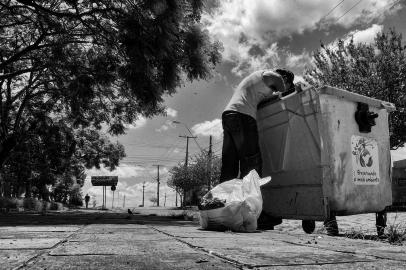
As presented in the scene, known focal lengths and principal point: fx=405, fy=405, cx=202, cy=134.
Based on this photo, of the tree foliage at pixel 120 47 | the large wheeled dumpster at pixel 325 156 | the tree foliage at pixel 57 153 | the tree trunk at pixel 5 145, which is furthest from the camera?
the tree foliage at pixel 57 153

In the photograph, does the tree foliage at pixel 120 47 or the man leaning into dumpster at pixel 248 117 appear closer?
the man leaning into dumpster at pixel 248 117

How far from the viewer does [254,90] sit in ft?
17.6

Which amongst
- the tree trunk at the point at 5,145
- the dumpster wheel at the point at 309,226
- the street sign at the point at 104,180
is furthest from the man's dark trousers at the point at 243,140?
the street sign at the point at 104,180

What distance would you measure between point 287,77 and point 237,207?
2119 millimetres

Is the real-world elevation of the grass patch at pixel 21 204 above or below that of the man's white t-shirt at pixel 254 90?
below

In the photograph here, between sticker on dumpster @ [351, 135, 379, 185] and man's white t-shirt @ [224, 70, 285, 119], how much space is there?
1178 millimetres

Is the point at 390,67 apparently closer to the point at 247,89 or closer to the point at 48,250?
the point at 247,89

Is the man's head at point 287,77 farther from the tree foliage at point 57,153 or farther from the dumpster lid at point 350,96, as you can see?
the tree foliage at point 57,153

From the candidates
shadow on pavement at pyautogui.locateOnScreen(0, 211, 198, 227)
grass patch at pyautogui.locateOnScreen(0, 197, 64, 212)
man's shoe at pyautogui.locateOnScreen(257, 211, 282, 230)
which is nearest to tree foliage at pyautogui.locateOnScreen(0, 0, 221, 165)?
shadow on pavement at pyautogui.locateOnScreen(0, 211, 198, 227)

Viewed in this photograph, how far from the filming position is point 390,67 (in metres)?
20.9

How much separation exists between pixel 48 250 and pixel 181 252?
758 millimetres

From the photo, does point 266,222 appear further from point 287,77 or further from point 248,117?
point 287,77

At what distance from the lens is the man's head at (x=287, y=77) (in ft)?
18.0

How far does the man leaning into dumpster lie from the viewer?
17.0ft
